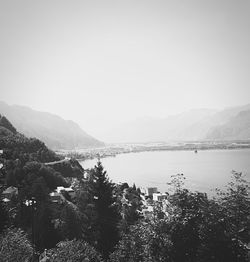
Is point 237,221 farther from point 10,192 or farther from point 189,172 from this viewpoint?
point 189,172

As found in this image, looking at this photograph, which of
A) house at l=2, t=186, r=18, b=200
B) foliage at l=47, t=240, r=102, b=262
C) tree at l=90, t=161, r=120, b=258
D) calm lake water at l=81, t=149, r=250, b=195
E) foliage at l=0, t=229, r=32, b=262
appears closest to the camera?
foliage at l=0, t=229, r=32, b=262

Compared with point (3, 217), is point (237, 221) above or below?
above

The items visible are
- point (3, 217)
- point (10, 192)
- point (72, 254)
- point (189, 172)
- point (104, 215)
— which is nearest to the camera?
point (72, 254)

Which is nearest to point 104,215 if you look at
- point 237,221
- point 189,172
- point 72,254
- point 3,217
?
point 72,254

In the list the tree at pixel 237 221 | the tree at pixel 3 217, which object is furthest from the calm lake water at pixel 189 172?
the tree at pixel 237 221

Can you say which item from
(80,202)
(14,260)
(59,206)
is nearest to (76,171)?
(59,206)

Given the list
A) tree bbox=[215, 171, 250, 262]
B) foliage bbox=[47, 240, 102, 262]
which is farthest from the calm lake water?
tree bbox=[215, 171, 250, 262]

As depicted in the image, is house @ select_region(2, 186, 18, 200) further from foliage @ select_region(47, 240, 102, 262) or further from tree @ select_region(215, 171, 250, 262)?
tree @ select_region(215, 171, 250, 262)

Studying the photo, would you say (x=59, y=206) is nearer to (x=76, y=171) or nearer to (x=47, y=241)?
(x=47, y=241)

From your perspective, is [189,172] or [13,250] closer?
[13,250]

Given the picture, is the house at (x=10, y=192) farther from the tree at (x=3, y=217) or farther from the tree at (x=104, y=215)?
the tree at (x=104, y=215)

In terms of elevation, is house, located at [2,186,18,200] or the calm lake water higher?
house, located at [2,186,18,200]

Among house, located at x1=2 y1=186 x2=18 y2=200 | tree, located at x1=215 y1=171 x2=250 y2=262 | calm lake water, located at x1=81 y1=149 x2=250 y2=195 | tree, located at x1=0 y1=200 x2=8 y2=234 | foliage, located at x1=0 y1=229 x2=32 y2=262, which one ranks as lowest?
calm lake water, located at x1=81 y1=149 x2=250 y2=195

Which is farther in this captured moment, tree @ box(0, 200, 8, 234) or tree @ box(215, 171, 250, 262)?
tree @ box(0, 200, 8, 234)
